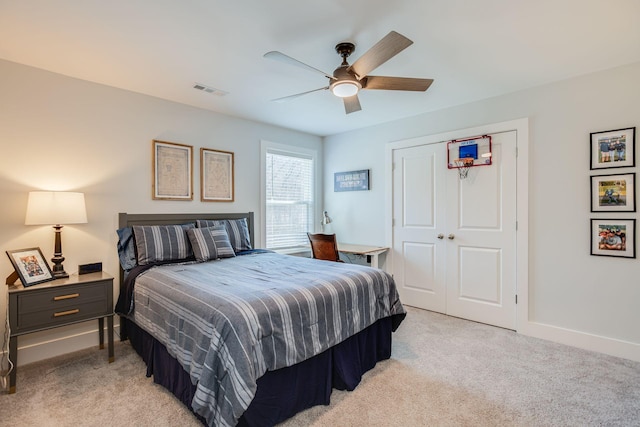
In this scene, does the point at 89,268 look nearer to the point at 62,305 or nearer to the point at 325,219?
the point at 62,305

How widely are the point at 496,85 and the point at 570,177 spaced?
1.11 m

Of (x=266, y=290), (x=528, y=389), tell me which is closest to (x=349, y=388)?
(x=266, y=290)

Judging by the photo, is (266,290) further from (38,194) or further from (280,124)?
(280,124)

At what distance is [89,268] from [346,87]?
2.74 m

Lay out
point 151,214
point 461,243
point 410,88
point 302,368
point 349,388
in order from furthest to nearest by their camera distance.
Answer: point 461,243
point 151,214
point 410,88
point 349,388
point 302,368

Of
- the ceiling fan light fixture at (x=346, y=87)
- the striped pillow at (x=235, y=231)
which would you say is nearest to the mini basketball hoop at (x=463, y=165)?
the ceiling fan light fixture at (x=346, y=87)

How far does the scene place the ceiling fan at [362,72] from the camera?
184 cm

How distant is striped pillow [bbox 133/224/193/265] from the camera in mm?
2818

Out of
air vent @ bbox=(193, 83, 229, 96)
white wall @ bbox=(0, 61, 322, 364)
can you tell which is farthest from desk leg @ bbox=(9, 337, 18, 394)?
air vent @ bbox=(193, 83, 229, 96)

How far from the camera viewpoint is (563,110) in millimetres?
2875

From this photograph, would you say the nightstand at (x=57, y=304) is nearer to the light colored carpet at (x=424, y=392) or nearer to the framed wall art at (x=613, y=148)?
the light colored carpet at (x=424, y=392)

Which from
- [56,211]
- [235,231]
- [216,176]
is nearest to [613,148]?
[235,231]

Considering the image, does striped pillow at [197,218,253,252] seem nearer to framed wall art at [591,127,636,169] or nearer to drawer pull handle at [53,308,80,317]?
drawer pull handle at [53,308,80,317]

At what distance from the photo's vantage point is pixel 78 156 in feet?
9.19
